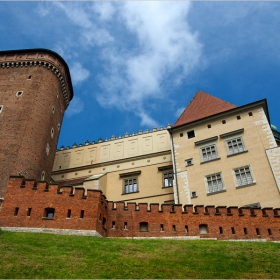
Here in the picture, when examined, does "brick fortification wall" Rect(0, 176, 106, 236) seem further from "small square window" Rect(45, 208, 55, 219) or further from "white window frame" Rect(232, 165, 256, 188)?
Answer: "white window frame" Rect(232, 165, 256, 188)

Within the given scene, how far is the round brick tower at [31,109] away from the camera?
27547 millimetres

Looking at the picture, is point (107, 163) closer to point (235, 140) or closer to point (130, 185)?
point (130, 185)

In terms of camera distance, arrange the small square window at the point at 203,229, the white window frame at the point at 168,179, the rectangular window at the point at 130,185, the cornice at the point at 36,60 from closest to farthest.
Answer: the small square window at the point at 203,229 < the white window frame at the point at 168,179 < the rectangular window at the point at 130,185 < the cornice at the point at 36,60

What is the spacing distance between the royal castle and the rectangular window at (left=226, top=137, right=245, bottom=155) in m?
0.08

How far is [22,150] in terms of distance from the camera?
27.8m

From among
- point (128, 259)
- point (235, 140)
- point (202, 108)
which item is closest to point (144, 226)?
point (128, 259)

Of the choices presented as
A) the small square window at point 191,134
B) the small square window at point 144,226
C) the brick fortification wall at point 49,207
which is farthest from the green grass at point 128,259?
the small square window at point 191,134

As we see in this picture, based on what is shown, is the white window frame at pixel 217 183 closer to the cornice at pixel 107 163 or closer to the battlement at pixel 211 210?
the battlement at pixel 211 210

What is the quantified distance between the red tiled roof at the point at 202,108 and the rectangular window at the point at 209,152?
3351 millimetres

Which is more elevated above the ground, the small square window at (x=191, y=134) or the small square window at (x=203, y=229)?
the small square window at (x=191, y=134)

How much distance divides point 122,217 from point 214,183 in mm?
8331

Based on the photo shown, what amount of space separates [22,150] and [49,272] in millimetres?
17579

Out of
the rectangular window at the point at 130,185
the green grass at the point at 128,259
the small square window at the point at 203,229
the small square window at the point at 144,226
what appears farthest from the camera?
the rectangular window at the point at 130,185

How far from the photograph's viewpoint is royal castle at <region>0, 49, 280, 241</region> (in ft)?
68.7
